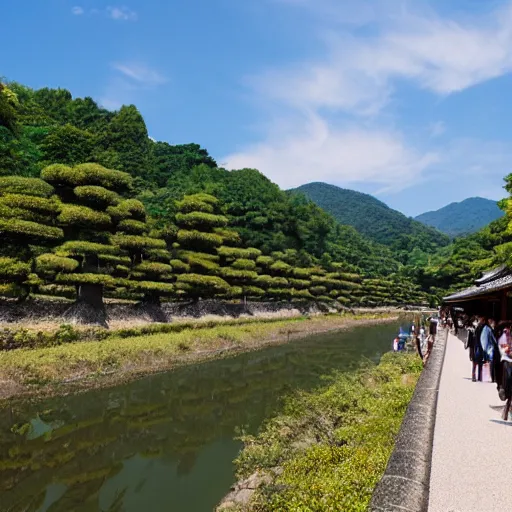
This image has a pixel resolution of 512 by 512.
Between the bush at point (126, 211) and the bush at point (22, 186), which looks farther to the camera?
the bush at point (126, 211)

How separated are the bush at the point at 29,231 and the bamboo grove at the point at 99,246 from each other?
4 cm

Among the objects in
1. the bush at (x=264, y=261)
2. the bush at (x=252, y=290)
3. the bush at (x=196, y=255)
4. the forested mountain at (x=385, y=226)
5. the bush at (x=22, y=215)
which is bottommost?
the bush at (x=252, y=290)

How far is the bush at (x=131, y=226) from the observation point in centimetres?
2222

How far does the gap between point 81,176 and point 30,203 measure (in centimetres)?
317

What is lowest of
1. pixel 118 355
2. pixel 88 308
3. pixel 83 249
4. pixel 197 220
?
pixel 118 355

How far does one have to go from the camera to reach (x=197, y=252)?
30000 millimetres

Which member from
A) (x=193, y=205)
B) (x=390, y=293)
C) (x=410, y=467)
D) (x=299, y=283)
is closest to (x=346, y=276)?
(x=390, y=293)

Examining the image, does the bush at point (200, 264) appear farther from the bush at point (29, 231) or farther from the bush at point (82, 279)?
the bush at point (29, 231)

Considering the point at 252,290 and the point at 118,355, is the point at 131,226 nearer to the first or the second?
the point at 118,355

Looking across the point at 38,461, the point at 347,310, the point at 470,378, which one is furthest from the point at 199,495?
the point at 347,310

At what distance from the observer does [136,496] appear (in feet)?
27.6

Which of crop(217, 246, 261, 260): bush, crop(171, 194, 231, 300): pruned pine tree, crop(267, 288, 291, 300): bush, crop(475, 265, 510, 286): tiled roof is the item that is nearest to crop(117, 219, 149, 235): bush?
crop(171, 194, 231, 300): pruned pine tree

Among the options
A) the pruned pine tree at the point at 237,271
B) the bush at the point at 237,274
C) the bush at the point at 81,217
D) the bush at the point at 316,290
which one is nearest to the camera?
the bush at the point at 81,217

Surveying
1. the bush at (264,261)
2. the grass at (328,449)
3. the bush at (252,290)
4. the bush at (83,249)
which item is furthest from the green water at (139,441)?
the bush at (264,261)
